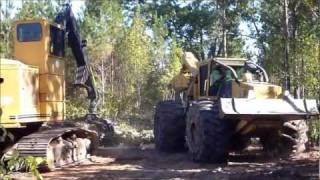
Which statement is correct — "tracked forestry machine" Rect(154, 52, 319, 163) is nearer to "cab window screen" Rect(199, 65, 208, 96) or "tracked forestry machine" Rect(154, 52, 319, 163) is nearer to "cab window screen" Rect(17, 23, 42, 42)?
"cab window screen" Rect(199, 65, 208, 96)

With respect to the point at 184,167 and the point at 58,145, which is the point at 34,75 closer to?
the point at 58,145

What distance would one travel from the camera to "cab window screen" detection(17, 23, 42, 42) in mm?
12078

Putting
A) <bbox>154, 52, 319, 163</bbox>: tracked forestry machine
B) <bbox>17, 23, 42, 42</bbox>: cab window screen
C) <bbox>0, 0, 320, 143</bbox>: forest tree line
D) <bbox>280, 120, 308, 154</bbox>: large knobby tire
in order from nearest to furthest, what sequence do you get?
<bbox>154, 52, 319, 163</bbox>: tracked forestry machine < <bbox>17, 23, 42, 42</bbox>: cab window screen < <bbox>280, 120, 308, 154</bbox>: large knobby tire < <bbox>0, 0, 320, 143</bbox>: forest tree line

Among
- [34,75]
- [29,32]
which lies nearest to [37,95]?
[34,75]

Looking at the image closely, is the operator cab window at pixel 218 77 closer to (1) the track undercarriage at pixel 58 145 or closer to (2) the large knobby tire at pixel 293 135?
(2) the large knobby tire at pixel 293 135

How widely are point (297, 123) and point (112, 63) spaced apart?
24190mm

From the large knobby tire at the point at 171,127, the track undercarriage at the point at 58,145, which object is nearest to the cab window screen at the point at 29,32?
the track undercarriage at the point at 58,145

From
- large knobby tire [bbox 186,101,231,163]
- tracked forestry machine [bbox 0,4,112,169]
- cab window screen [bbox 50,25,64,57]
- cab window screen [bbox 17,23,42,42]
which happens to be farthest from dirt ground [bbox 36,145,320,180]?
cab window screen [bbox 17,23,42,42]

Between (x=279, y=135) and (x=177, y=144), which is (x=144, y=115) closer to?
(x=177, y=144)

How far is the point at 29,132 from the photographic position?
12.5 metres

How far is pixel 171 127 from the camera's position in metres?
14.9

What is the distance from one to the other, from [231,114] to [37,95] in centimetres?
421

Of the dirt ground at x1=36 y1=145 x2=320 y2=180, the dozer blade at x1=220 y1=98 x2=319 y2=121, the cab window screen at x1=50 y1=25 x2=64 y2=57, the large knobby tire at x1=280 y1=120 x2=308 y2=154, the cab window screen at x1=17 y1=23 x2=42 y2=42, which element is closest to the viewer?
the dirt ground at x1=36 y1=145 x2=320 y2=180

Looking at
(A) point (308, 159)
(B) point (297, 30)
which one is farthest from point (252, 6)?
(A) point (308, 159)
